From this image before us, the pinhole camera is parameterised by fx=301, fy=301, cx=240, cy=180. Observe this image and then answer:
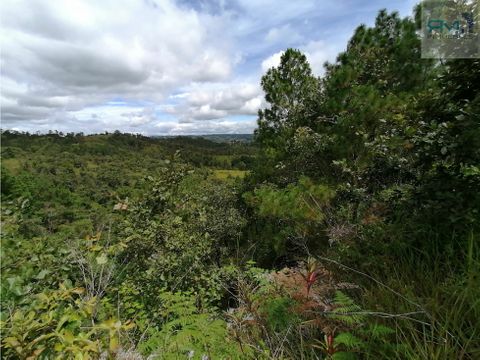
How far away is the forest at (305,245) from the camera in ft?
4.83

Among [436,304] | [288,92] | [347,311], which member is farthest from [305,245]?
[288,92]

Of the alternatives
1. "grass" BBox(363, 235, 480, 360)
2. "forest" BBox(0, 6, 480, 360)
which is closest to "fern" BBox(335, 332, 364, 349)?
"forest" BBox(0, 6, 480, 360)

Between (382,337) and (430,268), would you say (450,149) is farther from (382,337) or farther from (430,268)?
(382,337)

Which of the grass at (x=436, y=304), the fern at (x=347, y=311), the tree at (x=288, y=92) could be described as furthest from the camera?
the tree at (x=288, y=92)

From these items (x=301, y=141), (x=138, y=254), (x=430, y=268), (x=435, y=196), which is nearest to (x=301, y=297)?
(x=430, y=268)

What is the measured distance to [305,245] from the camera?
7.45 ft

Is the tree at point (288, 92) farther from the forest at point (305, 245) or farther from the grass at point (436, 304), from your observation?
the grass at point (436, 304)

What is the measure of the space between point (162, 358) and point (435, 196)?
215cm

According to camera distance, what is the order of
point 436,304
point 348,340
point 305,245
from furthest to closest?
1. point 305,245
2. point 436,304
3. point 348,340

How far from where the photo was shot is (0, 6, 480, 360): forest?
57.9 inches

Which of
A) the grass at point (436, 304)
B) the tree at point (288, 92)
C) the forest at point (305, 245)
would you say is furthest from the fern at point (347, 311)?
the tree at point (288, 92)

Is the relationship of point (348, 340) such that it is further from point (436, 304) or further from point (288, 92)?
point (288, 92)

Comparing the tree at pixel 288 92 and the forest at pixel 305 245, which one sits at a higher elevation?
the tree at pixel 288 92

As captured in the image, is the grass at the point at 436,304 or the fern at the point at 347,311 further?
the fern at the point at 347,311
